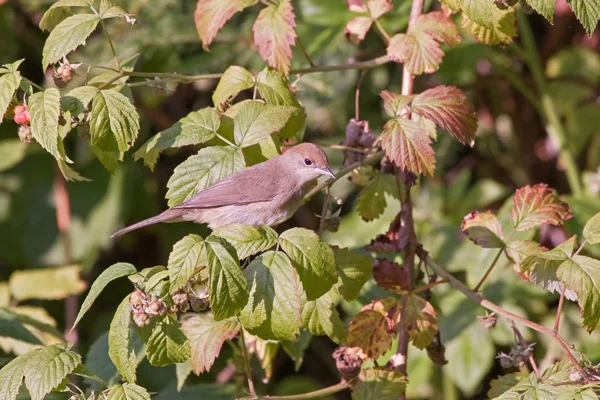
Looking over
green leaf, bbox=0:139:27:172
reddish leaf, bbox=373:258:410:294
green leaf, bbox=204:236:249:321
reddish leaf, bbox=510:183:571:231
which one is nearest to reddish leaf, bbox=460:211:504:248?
reddish leaf, bbox=510:183:571:231

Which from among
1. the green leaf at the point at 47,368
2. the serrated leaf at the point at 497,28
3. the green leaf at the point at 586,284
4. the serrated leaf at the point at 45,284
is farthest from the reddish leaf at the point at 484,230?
the serrated leaf at the point at 45,284

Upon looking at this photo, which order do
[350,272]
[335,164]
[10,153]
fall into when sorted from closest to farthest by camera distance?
[350,272]
[10,153]
[335,164]

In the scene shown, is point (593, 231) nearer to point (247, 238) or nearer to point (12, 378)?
point (247, 238)

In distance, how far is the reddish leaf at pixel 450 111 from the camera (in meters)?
1.96

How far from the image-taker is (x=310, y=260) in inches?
67.0

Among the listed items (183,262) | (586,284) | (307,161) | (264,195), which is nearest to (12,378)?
(183,262)

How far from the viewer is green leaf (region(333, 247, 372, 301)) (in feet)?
6.75

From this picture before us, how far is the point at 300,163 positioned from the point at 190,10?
2.02 meters

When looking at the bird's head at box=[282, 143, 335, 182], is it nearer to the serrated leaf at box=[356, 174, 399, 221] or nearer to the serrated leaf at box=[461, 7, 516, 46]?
the serrated leaf at box=[356, 174, 399, 221]

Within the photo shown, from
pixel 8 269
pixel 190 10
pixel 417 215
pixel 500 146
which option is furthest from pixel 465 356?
pixel 8 269

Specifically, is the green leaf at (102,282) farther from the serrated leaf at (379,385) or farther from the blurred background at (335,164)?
the blurred background at (335,164)

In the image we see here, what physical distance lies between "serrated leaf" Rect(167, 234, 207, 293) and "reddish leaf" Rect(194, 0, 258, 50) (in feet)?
2.64

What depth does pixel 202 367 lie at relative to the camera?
6.75 feet

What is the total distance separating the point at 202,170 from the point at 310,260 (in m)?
0.41
